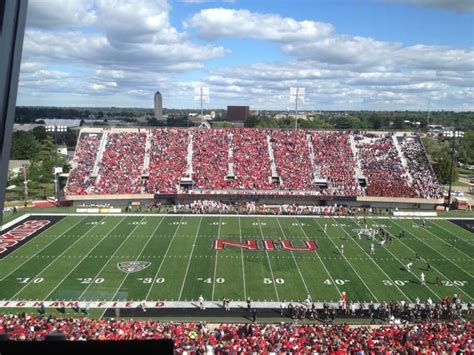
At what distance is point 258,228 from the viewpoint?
100 ft

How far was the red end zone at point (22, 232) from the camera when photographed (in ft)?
84.9

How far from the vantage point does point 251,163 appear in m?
43.7

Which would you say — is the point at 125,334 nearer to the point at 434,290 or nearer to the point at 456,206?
the point at 434,290

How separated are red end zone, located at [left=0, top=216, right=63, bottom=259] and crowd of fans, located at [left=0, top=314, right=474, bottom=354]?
11.9m

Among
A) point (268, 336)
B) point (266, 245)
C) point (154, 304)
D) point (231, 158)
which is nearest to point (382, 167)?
point (231, 158)

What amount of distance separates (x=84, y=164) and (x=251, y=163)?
15.8 meters

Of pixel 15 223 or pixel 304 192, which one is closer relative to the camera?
pixel 15 223

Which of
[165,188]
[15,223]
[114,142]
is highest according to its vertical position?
[114,142]

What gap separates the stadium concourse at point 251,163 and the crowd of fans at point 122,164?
84mm

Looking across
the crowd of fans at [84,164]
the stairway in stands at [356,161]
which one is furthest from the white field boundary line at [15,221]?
the stairway in stands at [356,161]

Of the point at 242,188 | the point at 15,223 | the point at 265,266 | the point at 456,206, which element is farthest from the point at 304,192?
the point at 15,223

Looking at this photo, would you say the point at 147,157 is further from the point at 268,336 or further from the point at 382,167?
the point at 268,336

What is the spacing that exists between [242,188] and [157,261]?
1744 cm

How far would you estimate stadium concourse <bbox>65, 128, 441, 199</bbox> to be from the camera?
40.0 metres
